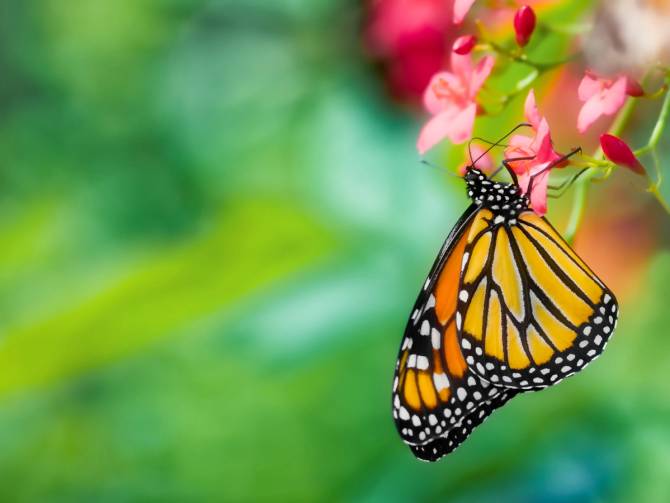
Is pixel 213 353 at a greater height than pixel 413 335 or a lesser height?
greater

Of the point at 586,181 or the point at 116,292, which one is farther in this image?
the point at 116,292

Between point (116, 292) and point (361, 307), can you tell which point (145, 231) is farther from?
point (361, 307)

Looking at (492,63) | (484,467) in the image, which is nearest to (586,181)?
(492,63)

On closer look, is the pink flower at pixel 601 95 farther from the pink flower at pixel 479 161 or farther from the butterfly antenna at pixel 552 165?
the pink flower at pixel 479 161

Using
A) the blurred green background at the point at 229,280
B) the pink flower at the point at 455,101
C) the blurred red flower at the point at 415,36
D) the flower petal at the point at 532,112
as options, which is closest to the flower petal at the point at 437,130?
the pink flower at the point at 455,101

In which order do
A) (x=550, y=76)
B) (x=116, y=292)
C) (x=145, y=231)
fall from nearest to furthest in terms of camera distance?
(x=550, y=76), (x=116, y=292), (x=145, y=231)

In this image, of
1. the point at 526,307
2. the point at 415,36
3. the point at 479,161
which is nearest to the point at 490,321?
the point at 526,307
